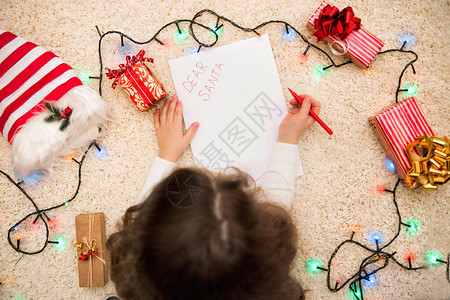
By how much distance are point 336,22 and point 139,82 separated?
425mm

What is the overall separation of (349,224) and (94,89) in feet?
2.14

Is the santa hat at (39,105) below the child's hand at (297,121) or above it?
below

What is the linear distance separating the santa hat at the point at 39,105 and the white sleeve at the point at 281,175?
15.0 inches

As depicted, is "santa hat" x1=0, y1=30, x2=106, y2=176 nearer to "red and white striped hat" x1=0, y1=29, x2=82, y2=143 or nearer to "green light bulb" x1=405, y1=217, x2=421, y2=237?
"red and white striped hat" x1=0, y1=29, x2=82, y2=143

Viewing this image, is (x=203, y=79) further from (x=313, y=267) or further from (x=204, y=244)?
(x=313, y=267)

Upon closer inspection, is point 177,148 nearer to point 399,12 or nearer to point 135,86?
point 135,86

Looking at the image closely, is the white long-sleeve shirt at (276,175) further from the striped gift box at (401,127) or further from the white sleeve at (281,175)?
the striped gift box at (401,127)

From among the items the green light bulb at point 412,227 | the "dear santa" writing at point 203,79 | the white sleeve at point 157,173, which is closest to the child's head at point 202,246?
the white sleeve at point 157,173

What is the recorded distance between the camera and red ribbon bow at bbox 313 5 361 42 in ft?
1.84

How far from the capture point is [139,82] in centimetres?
57

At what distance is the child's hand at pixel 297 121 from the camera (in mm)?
583

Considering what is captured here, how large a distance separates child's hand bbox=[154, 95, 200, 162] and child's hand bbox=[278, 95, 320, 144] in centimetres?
19

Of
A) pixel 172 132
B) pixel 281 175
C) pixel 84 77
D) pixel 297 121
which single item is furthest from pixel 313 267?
pixel 84 77

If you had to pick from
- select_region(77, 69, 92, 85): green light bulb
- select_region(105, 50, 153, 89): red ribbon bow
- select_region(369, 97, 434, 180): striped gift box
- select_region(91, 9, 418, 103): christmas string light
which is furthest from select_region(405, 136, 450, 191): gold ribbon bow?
select_region(77, 69, 92, 85): green light bulb
